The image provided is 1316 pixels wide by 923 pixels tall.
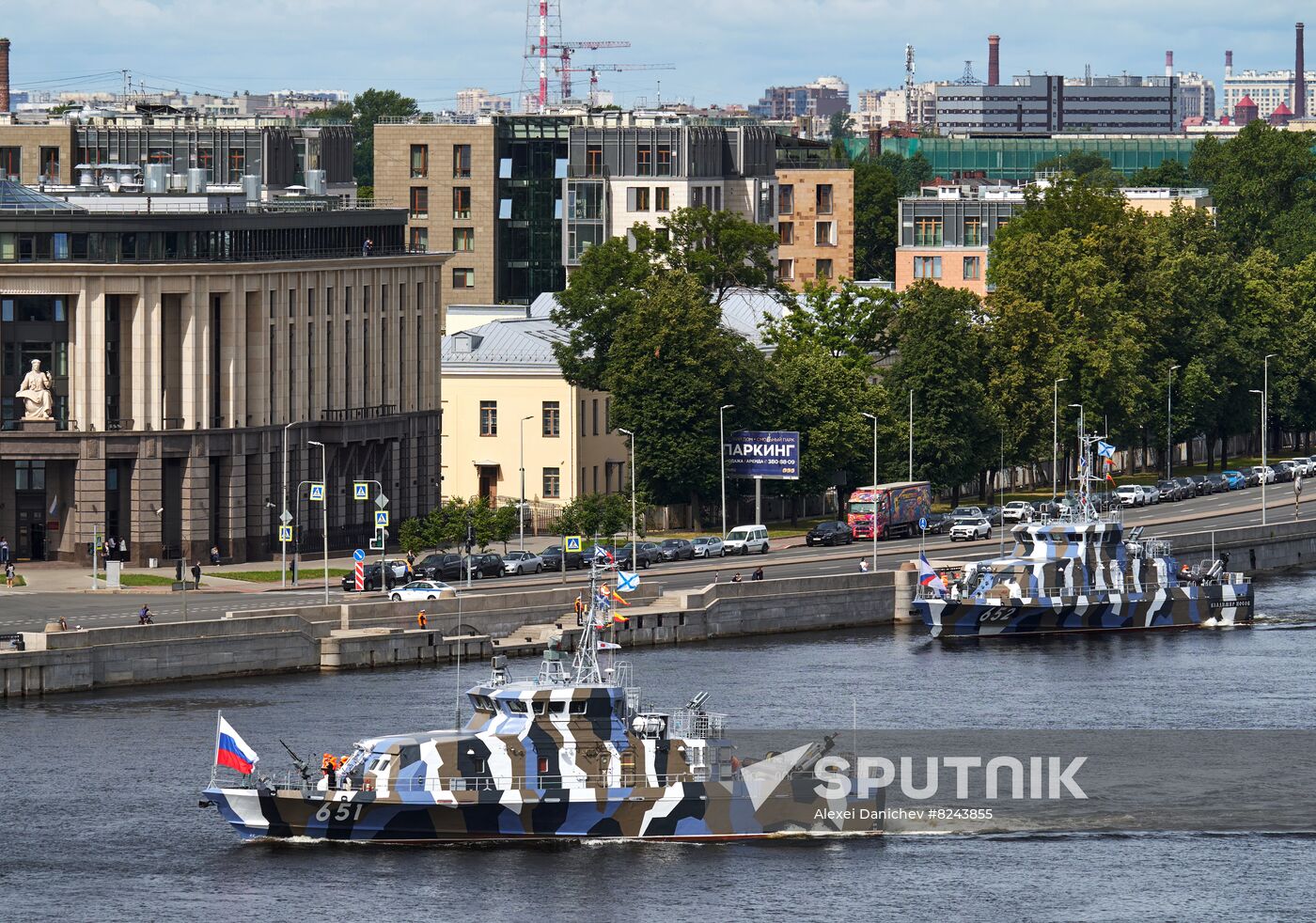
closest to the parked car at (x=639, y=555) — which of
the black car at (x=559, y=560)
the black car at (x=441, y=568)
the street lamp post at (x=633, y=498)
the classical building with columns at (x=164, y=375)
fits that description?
the street lamp post at (x=633, y=498)

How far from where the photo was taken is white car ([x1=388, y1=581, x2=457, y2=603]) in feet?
511

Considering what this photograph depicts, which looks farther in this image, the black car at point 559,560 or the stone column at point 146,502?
the black car at point 559,560

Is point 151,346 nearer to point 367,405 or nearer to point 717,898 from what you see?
point 367,405

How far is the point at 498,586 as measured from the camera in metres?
165

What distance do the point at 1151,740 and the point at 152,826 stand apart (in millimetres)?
43237

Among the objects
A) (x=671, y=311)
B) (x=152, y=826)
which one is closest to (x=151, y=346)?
(x=671, y=311)

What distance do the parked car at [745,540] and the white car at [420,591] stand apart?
30.4 metres

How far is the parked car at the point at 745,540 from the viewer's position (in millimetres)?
184125

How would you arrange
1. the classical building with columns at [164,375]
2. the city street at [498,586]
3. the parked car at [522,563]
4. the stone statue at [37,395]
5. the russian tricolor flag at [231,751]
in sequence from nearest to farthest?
the russian tricolor flag at [231,751]
the city street at [498,586]
the stone statue at [37,395]
the classical building with columns at [164,375]
the parked car at [522,563]

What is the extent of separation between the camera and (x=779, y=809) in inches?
4149

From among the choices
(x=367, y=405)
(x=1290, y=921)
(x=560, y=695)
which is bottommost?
(x=1290, y=921)

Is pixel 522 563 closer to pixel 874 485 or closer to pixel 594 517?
pixel 594 517

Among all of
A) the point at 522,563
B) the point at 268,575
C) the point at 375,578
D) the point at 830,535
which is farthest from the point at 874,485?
the point at 268,575

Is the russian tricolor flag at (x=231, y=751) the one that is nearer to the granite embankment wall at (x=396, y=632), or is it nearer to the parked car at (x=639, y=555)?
the granite embankment wall at (x=396, y=632)
